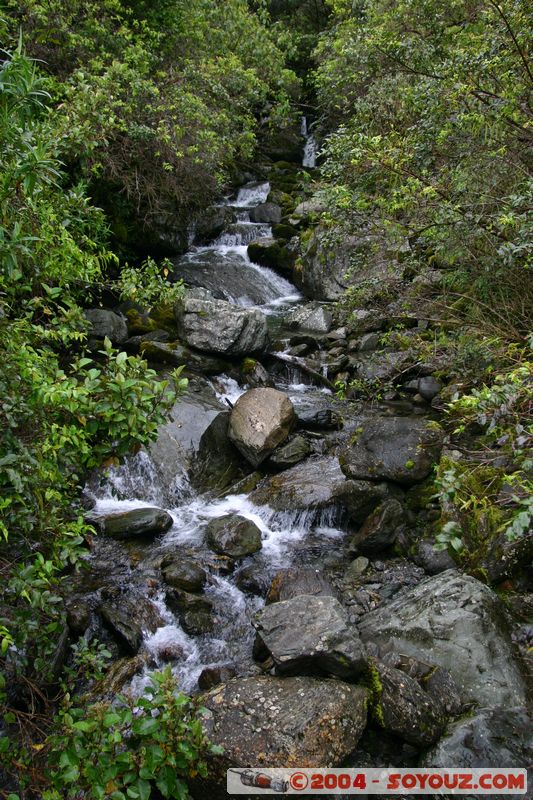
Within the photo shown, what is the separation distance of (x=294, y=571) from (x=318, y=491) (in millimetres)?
1550

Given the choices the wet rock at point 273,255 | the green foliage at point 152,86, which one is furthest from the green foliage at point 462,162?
the wet rock at point 273,255

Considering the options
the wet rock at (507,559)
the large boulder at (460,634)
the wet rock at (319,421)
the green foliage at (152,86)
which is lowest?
the wet rock at (319,421)

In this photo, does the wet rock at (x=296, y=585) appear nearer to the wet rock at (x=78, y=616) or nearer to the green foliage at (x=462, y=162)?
the wet rock at (x=78, y=616)

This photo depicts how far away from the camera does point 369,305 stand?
8672mm

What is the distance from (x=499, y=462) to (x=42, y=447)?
16.3ft

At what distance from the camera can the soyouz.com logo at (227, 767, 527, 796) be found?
376 cm

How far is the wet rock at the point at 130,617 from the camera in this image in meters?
5.62

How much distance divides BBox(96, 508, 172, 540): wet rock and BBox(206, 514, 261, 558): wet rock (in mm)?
672

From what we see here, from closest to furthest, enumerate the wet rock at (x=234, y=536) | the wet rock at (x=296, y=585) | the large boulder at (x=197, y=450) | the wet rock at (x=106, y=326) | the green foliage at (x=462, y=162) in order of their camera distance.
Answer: the green foliage at (x=462, y=162) < the wet rock at (x=296, y=585) < the wet rock at (x=234, y=536) < the large boulder at (x=197, y=450) < the wet rock at (x=106, y=326)

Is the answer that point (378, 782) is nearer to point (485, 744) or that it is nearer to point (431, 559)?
point (485, 744)

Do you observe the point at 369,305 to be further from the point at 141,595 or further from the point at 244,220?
the point at 244,220

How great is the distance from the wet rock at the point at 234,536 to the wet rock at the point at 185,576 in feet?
1.63

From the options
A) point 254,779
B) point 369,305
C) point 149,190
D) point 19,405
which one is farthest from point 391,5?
point 254,779

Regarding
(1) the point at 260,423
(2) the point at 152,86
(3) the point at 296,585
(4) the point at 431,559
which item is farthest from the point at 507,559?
(2) the point at 152,86
